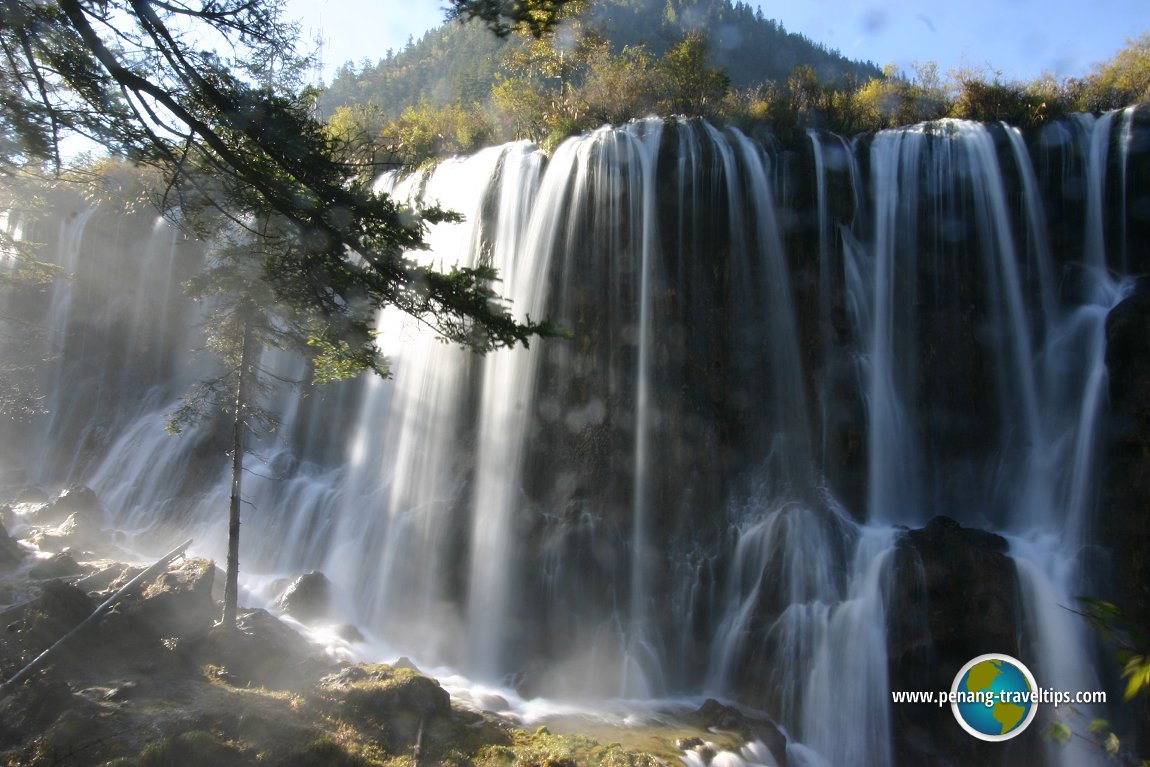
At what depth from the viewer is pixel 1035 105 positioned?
50.6 feet

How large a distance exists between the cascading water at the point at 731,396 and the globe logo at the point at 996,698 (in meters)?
3.26

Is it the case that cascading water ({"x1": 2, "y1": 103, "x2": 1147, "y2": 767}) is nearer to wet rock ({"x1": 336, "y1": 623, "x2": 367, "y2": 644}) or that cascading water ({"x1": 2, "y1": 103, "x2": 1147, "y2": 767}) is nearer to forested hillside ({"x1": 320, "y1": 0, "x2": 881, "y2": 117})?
wet rock ({"x1": 336, "y1": 623, "x2": 367, "y2": 644})

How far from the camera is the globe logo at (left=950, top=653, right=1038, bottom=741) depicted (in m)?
6.74

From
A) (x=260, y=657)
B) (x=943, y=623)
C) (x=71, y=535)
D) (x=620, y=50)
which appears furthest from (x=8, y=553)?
(x=620, y=50)

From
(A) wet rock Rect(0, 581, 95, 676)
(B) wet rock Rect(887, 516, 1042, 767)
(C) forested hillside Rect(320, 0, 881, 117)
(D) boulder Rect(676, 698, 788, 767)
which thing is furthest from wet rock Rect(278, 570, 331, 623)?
(C) forested hillside Rect(320, 0, 881, 117)

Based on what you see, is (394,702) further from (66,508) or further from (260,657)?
(66,508)

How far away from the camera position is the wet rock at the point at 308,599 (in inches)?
534

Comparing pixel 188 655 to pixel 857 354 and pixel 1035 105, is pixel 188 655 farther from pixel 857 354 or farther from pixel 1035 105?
pixel 1035 105

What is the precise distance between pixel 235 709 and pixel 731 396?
9.68 m

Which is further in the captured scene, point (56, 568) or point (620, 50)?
point (620, 50)

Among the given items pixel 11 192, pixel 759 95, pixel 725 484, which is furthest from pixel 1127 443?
pixel 11 192

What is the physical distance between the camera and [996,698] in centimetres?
663

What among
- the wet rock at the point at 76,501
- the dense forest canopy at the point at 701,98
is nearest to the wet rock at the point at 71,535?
the wet rock at the point at 76,501

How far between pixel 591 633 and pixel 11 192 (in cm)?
1523
